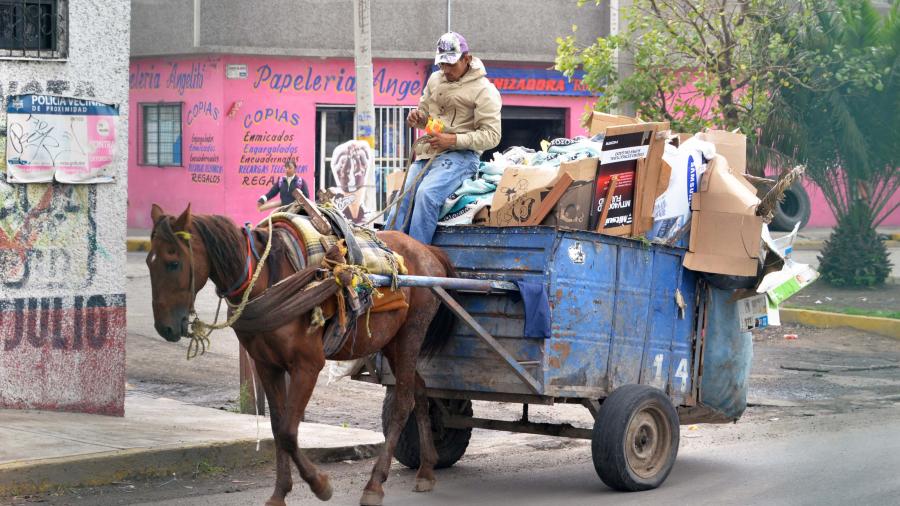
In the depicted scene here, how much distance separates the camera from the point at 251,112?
86.2ft

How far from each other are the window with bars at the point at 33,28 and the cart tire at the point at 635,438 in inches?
183

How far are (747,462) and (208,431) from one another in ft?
11.9

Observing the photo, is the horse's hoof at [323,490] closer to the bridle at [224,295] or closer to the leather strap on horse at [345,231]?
the bridle at [224,295]

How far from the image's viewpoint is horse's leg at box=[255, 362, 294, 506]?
665 centimetres

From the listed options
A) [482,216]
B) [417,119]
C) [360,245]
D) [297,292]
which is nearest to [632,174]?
[482,216]

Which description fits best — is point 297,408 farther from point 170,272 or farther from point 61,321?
point 61,321

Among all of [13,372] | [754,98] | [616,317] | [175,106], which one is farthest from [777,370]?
[175,106]

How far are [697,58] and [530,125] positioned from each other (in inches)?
511

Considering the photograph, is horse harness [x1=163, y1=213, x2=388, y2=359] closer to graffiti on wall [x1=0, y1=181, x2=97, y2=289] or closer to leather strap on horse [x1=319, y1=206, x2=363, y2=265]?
leather strap on horse [x1=319, y1=206, x2=363, y2=265]

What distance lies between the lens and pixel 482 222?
789cm

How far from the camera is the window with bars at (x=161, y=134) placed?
2722 cm

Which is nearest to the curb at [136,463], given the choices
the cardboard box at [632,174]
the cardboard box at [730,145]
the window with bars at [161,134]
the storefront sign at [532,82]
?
the cardboard box at [632,174]

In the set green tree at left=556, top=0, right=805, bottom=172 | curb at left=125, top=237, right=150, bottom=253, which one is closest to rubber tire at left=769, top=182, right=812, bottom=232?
green tree at left=556, top=0, right=805, bottom=172

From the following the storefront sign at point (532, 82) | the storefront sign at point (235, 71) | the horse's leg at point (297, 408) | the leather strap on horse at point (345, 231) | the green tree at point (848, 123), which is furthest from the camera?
the storefront sign at point (532, 82)
